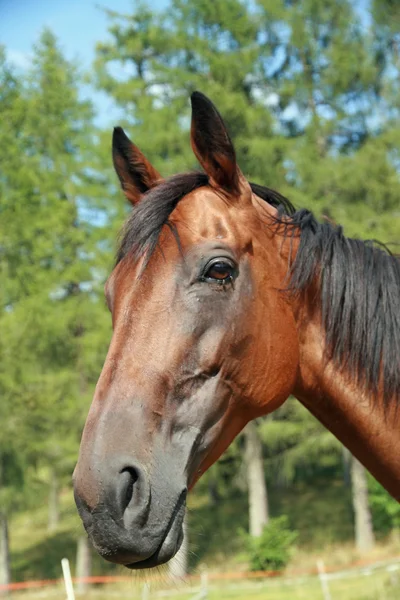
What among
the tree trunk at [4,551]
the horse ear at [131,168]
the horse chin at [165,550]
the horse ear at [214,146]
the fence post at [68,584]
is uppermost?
the tree trunk at [4,551]

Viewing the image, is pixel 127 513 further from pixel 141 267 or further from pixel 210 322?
pixel 141 267

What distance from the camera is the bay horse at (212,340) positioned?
176cm

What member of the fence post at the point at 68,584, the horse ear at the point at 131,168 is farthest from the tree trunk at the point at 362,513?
the horse ear at the point at 131,168

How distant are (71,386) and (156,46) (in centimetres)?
1130

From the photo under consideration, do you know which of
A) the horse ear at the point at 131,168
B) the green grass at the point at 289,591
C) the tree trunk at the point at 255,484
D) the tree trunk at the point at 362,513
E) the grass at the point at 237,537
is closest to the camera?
the horse ear at the point at 131,168

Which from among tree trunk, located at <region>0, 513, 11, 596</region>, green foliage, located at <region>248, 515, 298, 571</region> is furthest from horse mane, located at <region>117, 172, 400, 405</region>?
tree trunk, located at <region>0, 513, 11, 596</region>

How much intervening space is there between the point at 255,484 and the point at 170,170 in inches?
387

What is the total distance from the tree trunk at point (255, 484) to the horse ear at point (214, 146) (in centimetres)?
1571

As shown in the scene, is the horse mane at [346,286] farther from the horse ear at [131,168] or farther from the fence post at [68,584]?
the fence post at [68,584]

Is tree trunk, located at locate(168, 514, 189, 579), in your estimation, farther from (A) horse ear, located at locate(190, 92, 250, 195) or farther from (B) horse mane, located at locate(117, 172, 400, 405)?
(A) horse ear, located at locate(190, 92, 250, 195)

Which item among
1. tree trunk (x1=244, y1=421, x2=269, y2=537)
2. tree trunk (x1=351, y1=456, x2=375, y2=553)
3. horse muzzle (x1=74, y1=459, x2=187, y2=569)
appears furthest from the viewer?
tree trunk (x1=244, y1=421, x2=269, y2=537)

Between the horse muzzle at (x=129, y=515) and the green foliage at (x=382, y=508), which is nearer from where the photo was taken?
the horse muzzle at (x=129, y=515)

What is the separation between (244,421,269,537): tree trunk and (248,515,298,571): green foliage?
1075 millimetres

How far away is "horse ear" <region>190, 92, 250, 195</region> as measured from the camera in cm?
218
